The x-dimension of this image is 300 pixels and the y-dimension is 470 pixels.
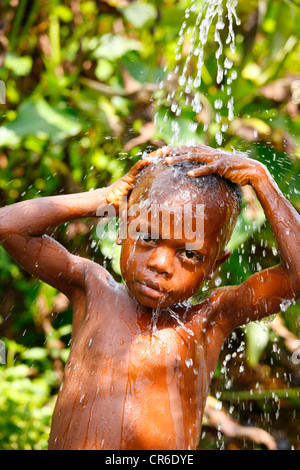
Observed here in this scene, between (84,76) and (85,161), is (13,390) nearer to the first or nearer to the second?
(85,161)

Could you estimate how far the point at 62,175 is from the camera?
2986 millimetres

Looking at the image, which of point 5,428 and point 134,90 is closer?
point 5,428

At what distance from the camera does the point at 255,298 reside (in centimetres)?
155

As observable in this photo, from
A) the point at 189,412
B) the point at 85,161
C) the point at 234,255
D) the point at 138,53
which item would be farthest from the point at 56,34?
the point at 189,412

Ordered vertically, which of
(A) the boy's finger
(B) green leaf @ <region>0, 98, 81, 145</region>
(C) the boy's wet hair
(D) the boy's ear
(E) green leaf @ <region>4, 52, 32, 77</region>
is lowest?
(B) green leaf @ <region>0, 98, 81, 145</region>

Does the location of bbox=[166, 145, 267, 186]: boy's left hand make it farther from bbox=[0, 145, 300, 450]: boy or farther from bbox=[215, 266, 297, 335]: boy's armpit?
bbox=[215, 266, 297, 335]: boy's armpit

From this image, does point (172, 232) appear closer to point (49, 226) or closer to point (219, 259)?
point (219, 259)

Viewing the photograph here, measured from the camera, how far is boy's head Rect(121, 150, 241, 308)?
1433mm

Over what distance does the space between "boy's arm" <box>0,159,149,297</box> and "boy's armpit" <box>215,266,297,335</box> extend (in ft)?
1.19

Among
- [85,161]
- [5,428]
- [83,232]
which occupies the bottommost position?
[5,428]

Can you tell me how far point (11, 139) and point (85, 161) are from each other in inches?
15.4

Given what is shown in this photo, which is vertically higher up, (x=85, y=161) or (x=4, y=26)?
(x=4, y=26)

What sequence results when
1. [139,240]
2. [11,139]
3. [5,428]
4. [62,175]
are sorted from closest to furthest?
[139,240] < [5,428] < [11,139] < [62,175]

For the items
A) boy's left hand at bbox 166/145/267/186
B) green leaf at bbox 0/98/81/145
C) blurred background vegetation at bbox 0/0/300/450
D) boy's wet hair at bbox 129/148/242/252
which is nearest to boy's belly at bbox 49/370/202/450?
boy's wet hair at bbox 129/148/242/252
